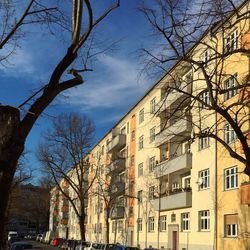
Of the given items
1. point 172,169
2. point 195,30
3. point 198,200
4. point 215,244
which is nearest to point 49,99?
point 195,30

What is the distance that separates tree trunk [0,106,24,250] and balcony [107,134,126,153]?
2417 inches

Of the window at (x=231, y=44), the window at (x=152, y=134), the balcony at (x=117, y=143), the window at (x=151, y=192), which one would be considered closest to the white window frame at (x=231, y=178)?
the window at (x=231, y=44)

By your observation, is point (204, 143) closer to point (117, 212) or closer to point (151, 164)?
point (151, 164)

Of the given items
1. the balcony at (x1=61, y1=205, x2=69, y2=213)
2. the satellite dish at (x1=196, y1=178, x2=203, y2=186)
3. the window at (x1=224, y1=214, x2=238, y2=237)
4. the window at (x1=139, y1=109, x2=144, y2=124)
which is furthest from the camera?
the balcony at (x1=61, y1=205, x2=69, y2=213)

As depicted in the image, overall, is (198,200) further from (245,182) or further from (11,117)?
(11,117)

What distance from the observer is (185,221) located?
4244cm

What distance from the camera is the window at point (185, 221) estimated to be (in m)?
41.6

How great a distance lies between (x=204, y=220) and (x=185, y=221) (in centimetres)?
442

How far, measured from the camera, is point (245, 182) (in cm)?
3056

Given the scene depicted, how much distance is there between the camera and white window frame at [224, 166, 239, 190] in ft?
109

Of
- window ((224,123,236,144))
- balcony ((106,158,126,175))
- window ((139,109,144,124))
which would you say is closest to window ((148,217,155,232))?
window ((139,109,144,124))

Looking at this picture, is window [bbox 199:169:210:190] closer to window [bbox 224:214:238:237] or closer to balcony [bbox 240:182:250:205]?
window [bbox 224:214:238:237]

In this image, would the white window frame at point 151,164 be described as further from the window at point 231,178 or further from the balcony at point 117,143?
the window at point 231,178

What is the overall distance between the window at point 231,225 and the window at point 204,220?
3079 mm
